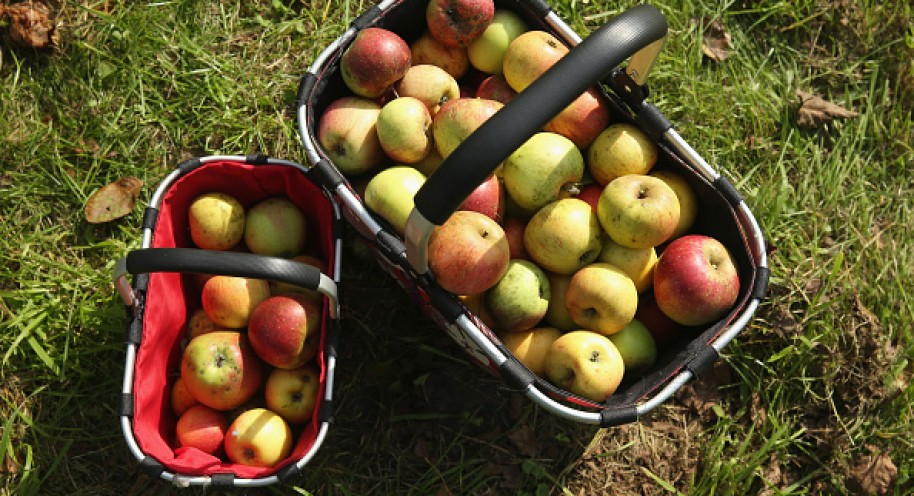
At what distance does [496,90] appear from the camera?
2773 millimetres

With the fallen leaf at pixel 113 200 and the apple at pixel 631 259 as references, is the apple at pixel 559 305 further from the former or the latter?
the fallen leaf at pixel 113 200

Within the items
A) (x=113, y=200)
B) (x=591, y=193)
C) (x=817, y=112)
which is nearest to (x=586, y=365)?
(x=591, y=193)

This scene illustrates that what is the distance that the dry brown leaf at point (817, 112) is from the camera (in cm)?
348

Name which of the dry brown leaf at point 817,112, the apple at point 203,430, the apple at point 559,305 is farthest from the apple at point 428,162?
the dry brown leaf at point 817,112

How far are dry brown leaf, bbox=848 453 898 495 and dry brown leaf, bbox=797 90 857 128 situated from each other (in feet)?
5.09

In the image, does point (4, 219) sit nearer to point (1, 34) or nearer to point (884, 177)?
point (1, 34)

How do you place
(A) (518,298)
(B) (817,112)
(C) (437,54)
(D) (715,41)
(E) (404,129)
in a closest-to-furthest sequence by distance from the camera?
(A) (518,298) < (E) (404,129) < (C) (437,54) < (B) (817,112) < (D) (715,41)

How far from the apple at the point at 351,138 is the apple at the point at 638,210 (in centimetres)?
85

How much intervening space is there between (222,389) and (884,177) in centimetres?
311

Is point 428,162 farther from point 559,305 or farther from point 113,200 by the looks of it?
point 113,200

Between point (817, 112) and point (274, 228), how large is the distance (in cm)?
261

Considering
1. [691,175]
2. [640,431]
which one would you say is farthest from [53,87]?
[640,431]

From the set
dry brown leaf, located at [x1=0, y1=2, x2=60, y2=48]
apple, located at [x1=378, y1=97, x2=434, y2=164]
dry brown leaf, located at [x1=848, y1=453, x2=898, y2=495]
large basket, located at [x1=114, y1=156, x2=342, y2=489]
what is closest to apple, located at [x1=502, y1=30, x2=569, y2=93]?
apple, located at [x1=378, y1=97, x2=434, y2=164]

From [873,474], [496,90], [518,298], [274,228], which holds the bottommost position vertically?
[873,474]
